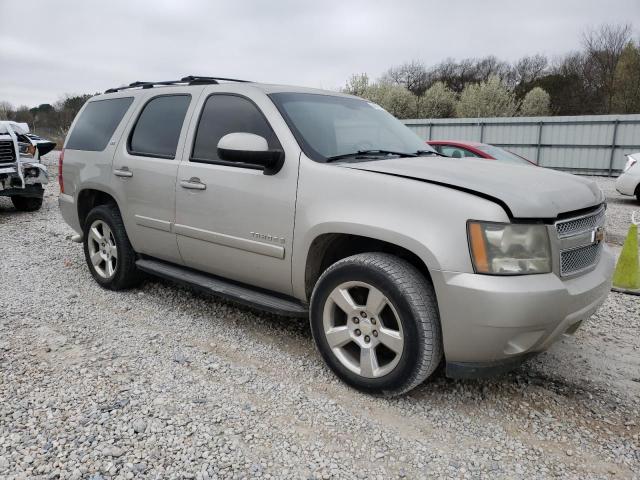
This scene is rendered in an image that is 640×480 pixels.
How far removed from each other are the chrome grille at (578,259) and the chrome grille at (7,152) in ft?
30.2

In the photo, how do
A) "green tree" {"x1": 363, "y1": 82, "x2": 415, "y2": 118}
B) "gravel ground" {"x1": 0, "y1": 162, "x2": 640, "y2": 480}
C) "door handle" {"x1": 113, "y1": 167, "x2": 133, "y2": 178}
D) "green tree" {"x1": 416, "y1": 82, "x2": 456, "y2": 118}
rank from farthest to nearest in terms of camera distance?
"green tree" {"x1": 416, "y1": 82, "x2": 456, "y2": 118} → "green tree" {"x1": 363, "y1": 82, "x2": 415, "y2": 118} → "door handle" {"x1": 113, "y1": 167, "x2": 133, "y2": 178} → "gravel ground" {"x1": 0, "y1": 162, "x2": 640, "y2": 480}

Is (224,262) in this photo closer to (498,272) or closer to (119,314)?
(119,314)

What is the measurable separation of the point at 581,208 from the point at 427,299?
993mm

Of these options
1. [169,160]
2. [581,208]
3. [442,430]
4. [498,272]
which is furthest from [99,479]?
[581,208]

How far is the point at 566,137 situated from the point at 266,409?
1993 cm

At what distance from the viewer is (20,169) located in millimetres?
8758

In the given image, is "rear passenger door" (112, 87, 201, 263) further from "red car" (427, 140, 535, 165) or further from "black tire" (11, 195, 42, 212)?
"black tire" (11, 195, 42, 212)

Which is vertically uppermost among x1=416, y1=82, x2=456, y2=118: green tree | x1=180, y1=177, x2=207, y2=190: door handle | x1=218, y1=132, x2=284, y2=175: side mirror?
x1=416, y1=82, x2=456, y2=118: green tree

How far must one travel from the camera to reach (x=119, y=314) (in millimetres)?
4219

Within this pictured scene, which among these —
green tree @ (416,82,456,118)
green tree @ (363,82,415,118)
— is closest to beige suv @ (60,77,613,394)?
green tree @ (363,82,415,118)

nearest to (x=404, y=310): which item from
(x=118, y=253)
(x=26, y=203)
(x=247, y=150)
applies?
(x=247, y=150)

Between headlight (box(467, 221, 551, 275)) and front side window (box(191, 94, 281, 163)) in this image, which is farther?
front side window (box(191, 94, 281, 163))

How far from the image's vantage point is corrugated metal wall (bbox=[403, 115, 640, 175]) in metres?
18.3

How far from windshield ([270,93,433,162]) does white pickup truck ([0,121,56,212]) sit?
7.21m
